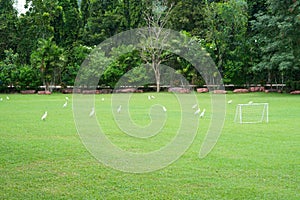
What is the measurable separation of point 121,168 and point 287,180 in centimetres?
209

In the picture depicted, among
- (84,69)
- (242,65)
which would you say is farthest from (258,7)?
(84,69)

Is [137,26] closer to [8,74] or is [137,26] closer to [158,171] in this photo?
[8,74]

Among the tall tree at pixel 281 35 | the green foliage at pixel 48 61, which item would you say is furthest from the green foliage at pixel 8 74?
the tall tree at pixel 281 35

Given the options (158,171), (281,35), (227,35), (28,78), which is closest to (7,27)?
(28,78)

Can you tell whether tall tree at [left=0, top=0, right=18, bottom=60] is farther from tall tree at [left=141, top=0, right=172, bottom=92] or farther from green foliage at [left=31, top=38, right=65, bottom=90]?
tall tree at [left=141, top=0, right=172, bottom=92]

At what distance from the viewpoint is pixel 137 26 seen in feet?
107

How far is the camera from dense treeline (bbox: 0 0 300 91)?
22781 mm

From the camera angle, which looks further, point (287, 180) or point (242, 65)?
point (242, 65)

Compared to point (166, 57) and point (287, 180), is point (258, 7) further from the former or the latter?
point (287, 180)

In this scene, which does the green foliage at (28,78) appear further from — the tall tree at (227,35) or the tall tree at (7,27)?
the tall tree at (227,35)

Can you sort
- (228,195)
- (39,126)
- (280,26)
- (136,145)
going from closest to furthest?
(228,195), (136,145), (39,126), (280,26)

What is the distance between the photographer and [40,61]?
89.2 ft

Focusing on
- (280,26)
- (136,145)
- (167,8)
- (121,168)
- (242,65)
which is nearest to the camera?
(121,168)

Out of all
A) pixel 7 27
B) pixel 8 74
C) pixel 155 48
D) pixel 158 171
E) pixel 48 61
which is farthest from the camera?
pixel 7 27
